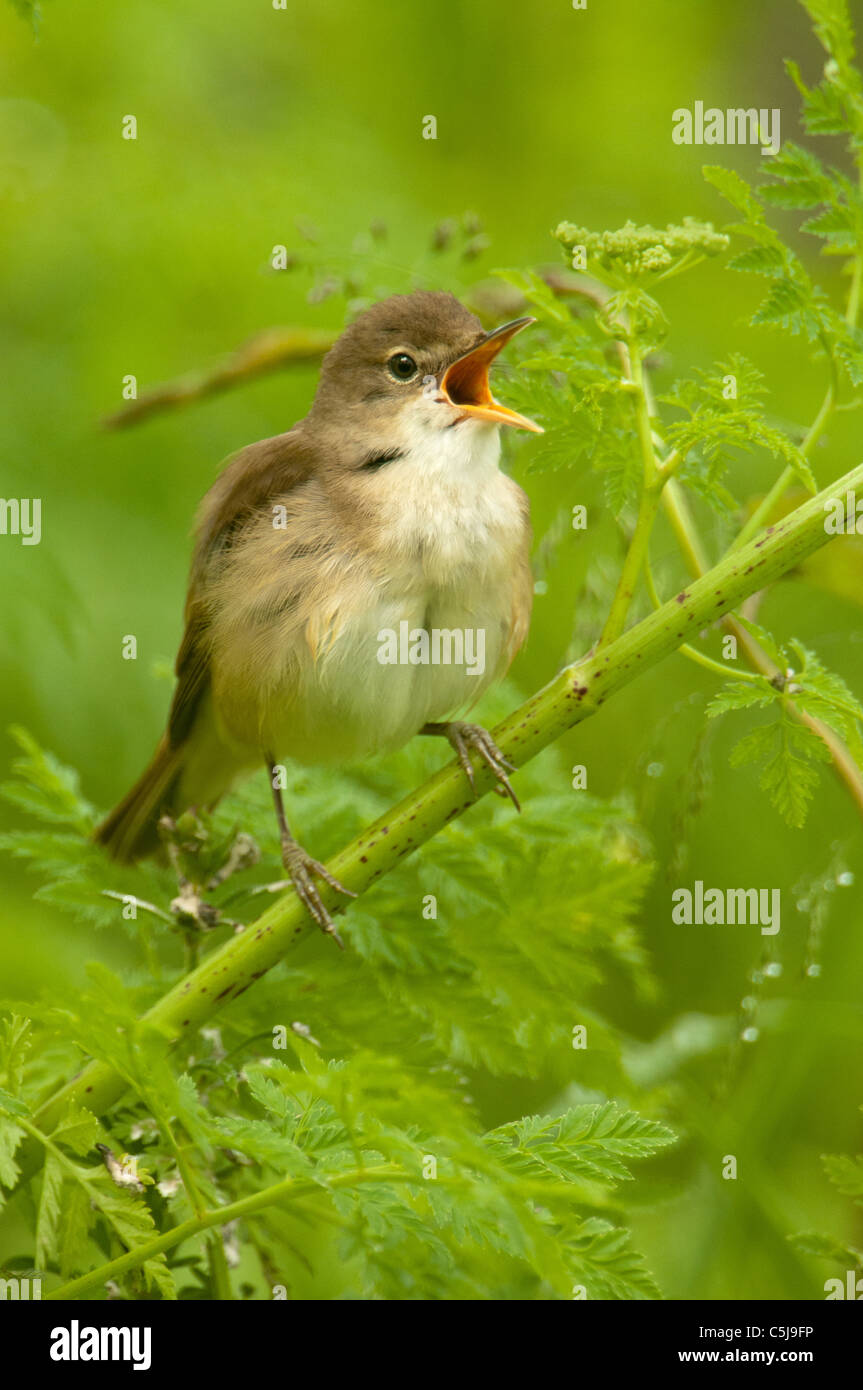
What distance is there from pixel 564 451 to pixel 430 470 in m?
1.08

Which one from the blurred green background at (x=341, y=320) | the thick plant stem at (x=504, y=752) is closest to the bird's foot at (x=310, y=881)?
the thick plant stem at (x=504, y=752)

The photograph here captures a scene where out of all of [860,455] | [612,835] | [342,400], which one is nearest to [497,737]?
[612,835]

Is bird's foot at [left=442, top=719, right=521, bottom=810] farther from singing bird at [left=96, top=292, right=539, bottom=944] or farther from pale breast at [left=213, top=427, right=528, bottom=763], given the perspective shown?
pale breast at [left=213, top=427, right=528, bottom=763]

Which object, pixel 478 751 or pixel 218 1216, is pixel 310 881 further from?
pixel 218 1216

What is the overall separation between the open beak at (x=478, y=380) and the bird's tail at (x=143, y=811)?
1.09m

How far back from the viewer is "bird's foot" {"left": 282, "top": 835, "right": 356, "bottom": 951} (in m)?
2.07

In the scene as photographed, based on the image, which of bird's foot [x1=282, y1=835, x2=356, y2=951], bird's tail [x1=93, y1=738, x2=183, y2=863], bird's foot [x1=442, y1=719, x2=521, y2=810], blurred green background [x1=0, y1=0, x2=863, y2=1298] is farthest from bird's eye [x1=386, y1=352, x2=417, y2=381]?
bird's foot [x1=282, y1=835, x2=356, y2=951]

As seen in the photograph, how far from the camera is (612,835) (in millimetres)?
2896

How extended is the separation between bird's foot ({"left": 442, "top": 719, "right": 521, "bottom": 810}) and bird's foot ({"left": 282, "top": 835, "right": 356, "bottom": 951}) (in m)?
0.26

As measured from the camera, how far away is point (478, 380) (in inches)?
134

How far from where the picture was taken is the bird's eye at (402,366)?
344 cm

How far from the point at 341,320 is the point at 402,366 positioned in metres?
0.86

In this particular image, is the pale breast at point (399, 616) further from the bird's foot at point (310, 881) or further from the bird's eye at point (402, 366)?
the bird's foot at point (310, 881)

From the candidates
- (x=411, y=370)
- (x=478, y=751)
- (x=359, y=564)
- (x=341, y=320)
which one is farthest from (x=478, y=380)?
(x=478, y=751)
